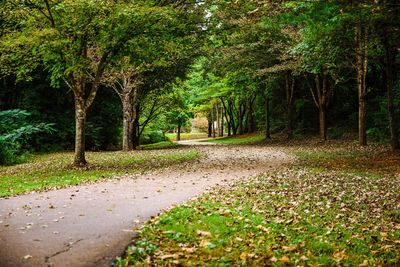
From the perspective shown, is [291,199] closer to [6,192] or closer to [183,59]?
[6,192]

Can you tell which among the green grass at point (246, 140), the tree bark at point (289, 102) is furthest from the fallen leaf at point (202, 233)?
the green grass at point (246, 140)

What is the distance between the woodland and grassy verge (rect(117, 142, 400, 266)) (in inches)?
1.3

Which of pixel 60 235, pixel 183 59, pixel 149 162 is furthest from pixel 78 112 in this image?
pixel 183 59

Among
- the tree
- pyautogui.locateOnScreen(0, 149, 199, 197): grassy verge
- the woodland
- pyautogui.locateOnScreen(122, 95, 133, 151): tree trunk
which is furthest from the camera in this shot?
pyautogui.locateOnScreen(122, 95, 133, 151): tree trunk

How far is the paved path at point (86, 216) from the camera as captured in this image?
560 cm

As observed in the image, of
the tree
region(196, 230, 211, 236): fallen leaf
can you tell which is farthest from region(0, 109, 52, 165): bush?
region(196, 230, 211, 236): fallen leaf

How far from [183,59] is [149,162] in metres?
12.4

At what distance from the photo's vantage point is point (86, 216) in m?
7.80

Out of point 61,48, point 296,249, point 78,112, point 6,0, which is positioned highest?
point 6,0

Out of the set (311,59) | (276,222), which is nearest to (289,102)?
(311,59)

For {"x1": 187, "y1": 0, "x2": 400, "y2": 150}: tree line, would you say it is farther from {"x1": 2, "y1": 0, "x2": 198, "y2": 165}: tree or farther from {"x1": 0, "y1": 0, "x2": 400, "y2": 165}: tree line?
{"x1": 2, "y1": 0, "x2": 198, "y2": 165}: tree

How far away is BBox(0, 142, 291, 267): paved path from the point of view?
18.4 ft

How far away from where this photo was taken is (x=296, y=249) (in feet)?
19.5

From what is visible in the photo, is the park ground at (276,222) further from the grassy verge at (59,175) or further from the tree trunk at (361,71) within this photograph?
the tree trunk at (361,71)
